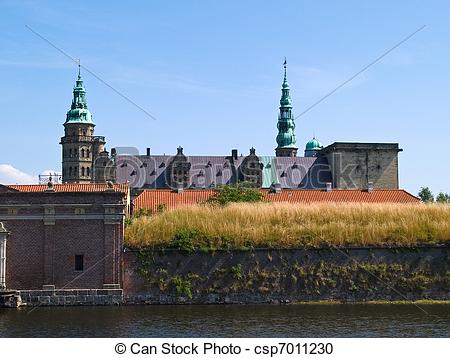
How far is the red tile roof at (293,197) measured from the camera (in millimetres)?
57406

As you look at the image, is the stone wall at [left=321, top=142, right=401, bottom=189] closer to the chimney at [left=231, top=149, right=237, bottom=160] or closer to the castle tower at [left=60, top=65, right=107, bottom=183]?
the chimney at [left=231, top=149, right=237, bottom=160]

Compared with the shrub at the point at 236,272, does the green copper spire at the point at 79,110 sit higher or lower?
higher

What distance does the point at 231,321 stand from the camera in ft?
92.5

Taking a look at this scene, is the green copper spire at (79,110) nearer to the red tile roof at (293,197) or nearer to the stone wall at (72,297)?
the red tile roof at (293,197)

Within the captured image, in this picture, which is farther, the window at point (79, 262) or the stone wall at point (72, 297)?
the window at point (79, 262)

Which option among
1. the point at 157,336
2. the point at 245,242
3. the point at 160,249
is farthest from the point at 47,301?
the point at 157,336

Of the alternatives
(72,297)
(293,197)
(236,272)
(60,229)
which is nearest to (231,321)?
(236,272)

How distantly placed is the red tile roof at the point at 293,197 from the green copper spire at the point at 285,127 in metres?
61.1

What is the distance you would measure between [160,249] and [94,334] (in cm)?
1101

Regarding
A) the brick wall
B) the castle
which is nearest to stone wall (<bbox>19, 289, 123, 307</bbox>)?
the brick wall

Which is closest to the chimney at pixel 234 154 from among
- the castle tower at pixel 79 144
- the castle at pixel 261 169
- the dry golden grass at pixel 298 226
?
the castle at pixel 261 169

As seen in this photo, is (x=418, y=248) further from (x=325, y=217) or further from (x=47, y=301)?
(x=47, y=301)

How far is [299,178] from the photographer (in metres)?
97.1

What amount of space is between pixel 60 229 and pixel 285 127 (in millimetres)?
92528
